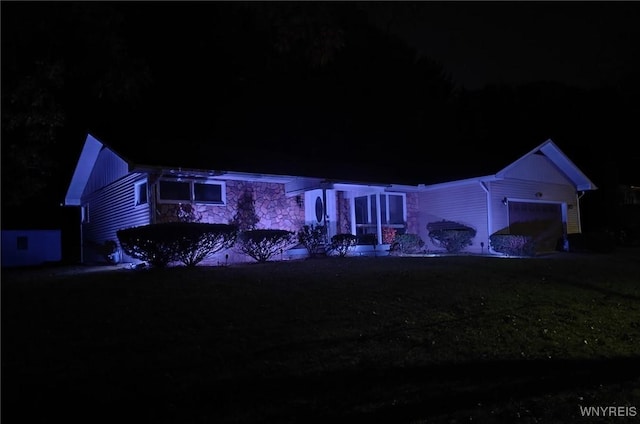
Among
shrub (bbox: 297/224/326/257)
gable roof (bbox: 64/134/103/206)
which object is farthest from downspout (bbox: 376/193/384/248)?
gable roof (bbox: 64/134/103/206)

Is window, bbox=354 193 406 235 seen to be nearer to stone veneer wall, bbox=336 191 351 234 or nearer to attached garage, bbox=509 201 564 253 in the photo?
stone veneer wall, bbox=336 191 351 234

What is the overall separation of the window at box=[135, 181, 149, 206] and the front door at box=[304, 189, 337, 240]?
536cm

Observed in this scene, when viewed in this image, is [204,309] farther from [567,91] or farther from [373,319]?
[567,91]

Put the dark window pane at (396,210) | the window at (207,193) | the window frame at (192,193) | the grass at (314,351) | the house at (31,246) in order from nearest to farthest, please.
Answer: the grass at (314,351) < the window frame at (192,193) < the window at (207,193) < the dark window pane at (396,210) < the house at (31,246)

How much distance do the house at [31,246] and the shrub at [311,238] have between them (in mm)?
19038

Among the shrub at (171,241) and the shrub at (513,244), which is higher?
the shrub at (171,241)

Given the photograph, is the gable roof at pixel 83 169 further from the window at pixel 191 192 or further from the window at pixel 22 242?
the window at pixel 22 242

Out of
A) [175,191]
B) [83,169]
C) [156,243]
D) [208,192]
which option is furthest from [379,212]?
[83,169]

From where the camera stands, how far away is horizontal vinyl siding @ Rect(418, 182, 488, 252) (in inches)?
745

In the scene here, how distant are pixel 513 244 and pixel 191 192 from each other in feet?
35.8

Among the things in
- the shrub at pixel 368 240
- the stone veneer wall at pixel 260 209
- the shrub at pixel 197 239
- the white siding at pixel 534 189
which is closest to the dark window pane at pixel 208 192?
the stone veneer wall at pixel 260 209

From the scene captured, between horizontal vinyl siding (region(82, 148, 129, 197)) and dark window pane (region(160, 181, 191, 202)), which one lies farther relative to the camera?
horizontal vinyl siding (region(82, 148, 129, 197))

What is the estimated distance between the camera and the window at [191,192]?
49.6 feet

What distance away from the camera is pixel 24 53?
7180 mm
